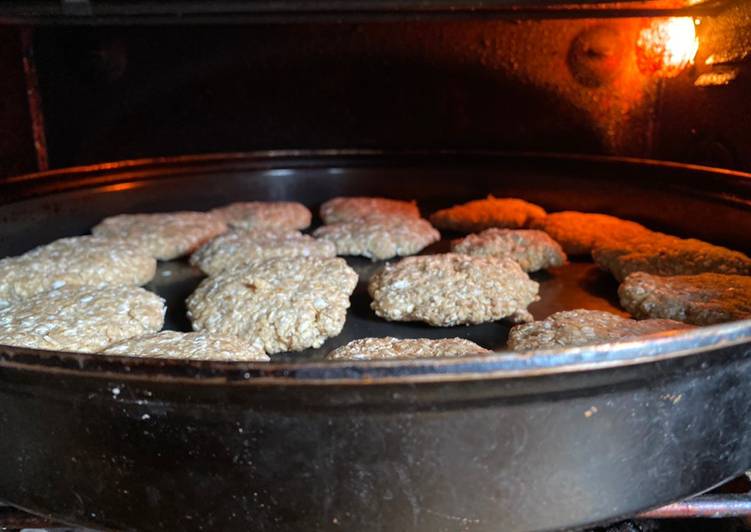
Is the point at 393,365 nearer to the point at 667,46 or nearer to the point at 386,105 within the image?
the point at 667,46

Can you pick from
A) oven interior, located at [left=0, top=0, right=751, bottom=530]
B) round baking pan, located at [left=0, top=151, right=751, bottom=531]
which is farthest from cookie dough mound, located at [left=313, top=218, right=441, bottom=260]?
round baking pan, located at [left=0, top=151, right=751, bottom=531]

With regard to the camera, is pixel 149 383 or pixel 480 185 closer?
pixel 149 383

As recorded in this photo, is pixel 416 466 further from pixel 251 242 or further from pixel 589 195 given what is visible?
pixel 589 195

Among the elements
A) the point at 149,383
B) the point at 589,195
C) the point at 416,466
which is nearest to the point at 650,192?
the point at 589,195

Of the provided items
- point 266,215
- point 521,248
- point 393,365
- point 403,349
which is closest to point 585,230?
point 521,248

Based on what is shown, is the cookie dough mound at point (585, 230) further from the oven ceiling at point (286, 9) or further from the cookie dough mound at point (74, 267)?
the cookie dough mound at point (74, 267)

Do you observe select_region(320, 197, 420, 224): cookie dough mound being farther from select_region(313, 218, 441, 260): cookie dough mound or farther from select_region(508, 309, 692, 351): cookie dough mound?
select_region(508, 309, 692, 351): cookie dough mound

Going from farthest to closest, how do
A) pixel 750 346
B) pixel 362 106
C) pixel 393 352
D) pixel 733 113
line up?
pixel 362 106, pixel 733 113, pixel 393 352, pixel 750 346
